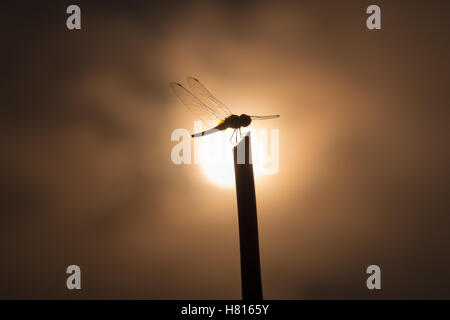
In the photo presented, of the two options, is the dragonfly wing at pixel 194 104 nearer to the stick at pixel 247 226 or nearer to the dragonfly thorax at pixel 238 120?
the dragonfly thorax at pixel 238 120

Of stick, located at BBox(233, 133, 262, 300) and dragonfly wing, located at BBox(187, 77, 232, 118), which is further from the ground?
dragonfly wing, located at BBox(187, 77, 232, 118)

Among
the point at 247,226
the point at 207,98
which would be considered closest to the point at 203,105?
the point at 207,98

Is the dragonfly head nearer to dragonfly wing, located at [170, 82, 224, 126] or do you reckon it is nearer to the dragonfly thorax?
the dragonfly thorax

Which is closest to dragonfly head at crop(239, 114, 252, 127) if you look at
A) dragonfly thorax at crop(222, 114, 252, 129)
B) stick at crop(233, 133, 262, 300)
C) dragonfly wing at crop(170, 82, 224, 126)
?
dragonfly thorax at crop(222, 114, 252, 129)

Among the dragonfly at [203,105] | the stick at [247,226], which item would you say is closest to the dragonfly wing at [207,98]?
the dragonfly at [203,105]

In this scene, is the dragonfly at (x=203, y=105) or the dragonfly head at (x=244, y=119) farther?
the dragonfly at (x=203, y=105)
